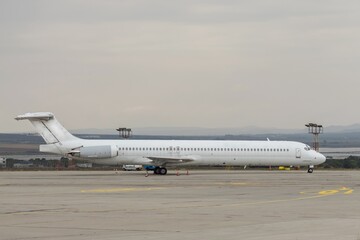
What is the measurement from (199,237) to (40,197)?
1730cm

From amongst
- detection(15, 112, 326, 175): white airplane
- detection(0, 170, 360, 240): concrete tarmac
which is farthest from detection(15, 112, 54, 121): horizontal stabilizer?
detection(0, 170, 360, 240): concrete tarmac

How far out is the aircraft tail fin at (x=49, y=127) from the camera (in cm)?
7794

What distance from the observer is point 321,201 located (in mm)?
33938

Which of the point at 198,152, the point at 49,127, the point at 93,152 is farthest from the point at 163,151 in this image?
the point at 49,127

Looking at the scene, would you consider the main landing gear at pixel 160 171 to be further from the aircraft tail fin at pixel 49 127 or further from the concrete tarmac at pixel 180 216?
the concrete tarmac at pixel 180 216

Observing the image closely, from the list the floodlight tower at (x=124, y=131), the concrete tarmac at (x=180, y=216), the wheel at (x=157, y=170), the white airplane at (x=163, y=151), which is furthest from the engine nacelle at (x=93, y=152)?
the floodlight tower at (x=124, y=131)

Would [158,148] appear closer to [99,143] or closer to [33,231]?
[99,143]

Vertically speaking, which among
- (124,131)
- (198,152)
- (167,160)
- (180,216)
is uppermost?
(124,131)

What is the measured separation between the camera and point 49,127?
78.2 m

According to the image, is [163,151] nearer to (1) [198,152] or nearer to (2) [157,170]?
(2) [157,170]

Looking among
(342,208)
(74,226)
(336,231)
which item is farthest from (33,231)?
(342,208)

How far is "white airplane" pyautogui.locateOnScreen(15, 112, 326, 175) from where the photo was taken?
77688mm

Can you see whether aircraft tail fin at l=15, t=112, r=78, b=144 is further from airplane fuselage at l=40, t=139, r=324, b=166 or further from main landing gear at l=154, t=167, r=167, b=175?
main landing gear at l=154, t=167, r=167, b=175

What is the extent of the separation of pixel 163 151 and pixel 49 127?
10889 mm
